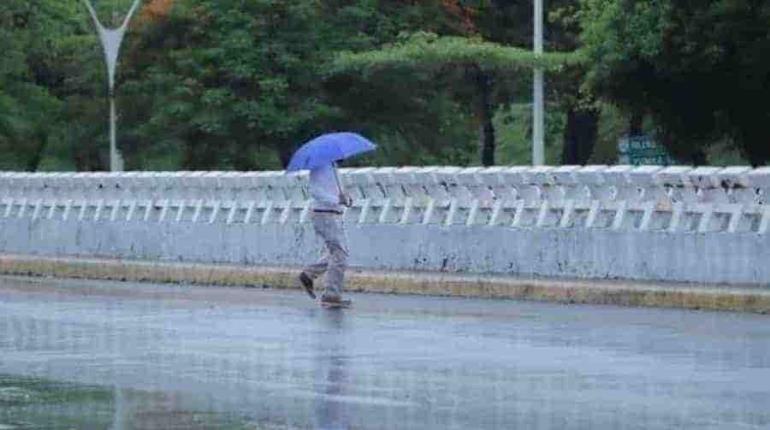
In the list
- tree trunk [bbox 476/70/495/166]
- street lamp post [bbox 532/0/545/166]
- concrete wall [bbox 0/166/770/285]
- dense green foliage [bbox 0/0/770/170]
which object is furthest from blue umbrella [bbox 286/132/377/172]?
tree trunk [bbox 476/70/495/166]

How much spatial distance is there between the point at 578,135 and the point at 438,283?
3166 cm

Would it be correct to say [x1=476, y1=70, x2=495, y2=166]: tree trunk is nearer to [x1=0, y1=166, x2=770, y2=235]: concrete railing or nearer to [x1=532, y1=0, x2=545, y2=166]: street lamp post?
[x1=532, y1=0, x2=545, y2=166]: street lamp post

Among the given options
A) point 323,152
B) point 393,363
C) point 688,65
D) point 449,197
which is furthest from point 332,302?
point 688,65

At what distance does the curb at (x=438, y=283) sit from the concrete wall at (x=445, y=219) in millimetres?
638

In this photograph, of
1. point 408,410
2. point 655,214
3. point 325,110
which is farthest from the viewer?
point 325,110

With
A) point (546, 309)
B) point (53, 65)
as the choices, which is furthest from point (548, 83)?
point (546, 309)

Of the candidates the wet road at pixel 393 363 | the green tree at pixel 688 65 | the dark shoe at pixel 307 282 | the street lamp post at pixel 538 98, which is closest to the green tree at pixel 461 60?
the street lamp post at pixel 538 98

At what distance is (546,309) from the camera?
21.5 m

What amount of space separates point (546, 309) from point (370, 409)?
9436mm

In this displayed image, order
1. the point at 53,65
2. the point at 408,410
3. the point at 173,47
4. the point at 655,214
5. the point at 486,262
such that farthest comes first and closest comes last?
1. the point at 53,65
2. the point at 173,47
3. the point at 486,262
4. the point at 655,214
5. the point at 408,410

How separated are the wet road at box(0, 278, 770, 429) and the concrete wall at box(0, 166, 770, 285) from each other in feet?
6.49

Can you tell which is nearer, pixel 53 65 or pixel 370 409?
pixel 370 409

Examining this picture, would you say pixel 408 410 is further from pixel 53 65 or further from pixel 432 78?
pixel 53 65

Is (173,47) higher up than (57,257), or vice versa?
(173,47)
